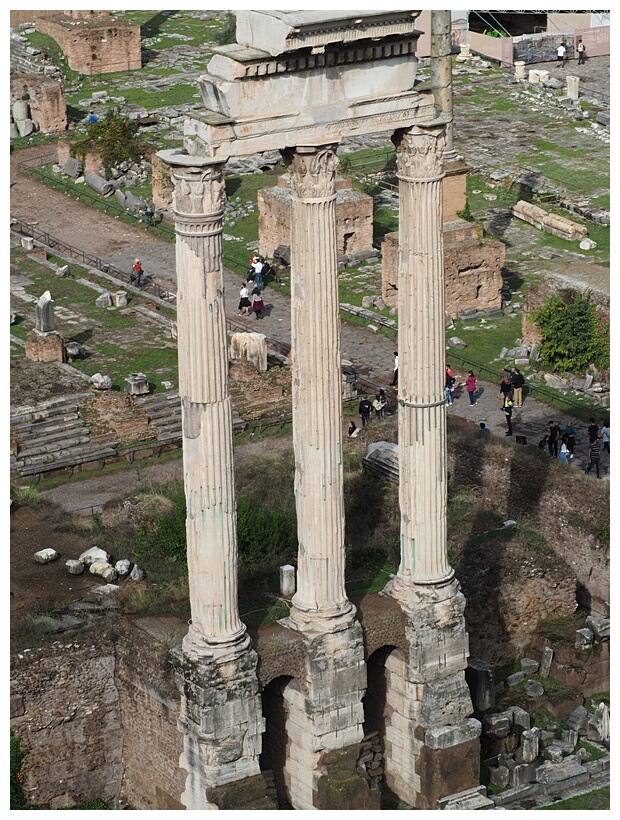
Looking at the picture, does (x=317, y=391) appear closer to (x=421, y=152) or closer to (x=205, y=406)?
(x=205, y=406)

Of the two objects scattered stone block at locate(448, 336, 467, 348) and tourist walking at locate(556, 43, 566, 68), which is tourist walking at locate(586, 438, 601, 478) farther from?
tourist walking at locate(556, 43, 566, 68)

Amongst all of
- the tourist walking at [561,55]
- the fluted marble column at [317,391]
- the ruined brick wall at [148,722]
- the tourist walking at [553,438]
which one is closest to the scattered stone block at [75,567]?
the ruined brick wall at [148,722]

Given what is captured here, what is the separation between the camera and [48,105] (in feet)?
227

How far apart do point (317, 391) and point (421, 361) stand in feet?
6.24

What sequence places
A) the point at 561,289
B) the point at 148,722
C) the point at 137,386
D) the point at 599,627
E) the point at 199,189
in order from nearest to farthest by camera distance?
the point at 199,189 → the point at 148,722 → the point at 599,627 → the point at 137,386 → the point at 561,289

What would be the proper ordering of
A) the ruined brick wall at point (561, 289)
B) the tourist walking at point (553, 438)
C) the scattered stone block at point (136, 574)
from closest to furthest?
1. the scattered stone block at point (136, 574)
2. the tourist walking at point (553, 438)
3. the ruined brick wall at point (561, 289)

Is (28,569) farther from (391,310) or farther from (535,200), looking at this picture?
(535,200)

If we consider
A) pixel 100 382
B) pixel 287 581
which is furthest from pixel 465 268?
pixel 287 581

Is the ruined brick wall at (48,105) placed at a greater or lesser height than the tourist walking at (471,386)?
greater

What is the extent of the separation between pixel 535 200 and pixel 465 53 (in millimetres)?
15754

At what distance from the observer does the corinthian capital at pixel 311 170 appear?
30.5 m

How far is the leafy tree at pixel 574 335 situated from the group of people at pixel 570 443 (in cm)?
406

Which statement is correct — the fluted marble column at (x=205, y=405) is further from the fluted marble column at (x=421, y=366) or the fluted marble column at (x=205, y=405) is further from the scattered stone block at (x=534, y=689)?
the scattered stone block at (x=534, y=689)

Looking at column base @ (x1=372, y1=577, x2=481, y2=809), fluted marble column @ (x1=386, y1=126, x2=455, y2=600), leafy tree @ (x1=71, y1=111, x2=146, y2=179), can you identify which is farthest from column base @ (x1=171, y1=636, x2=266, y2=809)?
leafy tree @ (x1=71, y1=111, x2=146, y2=179)
